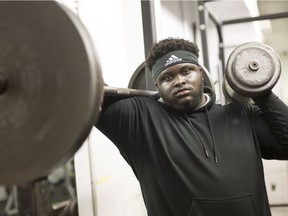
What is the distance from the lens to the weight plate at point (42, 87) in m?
0.67

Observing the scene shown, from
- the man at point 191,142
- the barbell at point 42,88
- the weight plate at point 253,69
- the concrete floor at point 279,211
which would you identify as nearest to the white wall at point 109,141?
the man at point 191,142

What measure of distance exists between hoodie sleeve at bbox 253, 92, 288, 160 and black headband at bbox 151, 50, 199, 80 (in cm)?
28

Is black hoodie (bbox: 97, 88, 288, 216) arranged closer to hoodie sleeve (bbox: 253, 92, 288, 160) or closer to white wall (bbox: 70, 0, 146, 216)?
hoodie sleeve (bbox: 253, 92, 288, 160)

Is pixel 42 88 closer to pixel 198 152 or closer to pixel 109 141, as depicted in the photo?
pixel 198 152

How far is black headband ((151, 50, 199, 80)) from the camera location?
130 cm

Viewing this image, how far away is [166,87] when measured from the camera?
1.31 m

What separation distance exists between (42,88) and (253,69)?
2.70 feet

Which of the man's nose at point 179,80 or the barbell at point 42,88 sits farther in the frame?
the man's nose at point 179,80

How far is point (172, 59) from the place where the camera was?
131 centimetres

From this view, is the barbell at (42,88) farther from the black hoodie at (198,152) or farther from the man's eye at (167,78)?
the man's eye at (167,78)

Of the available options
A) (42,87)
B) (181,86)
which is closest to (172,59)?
(181,86)

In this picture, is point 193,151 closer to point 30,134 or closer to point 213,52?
point 30,134

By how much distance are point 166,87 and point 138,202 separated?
3.77ft

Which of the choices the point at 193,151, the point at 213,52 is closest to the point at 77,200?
the point at 193,151
